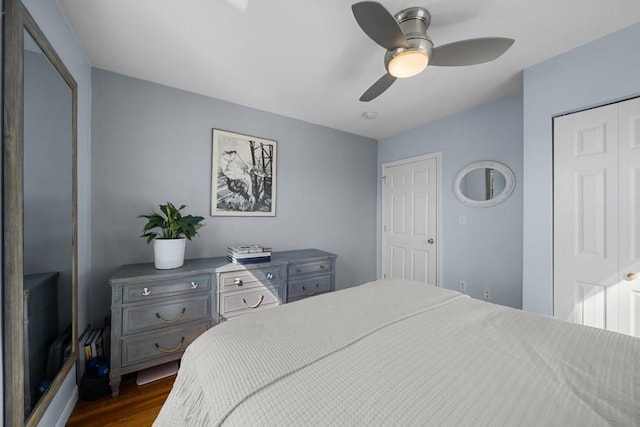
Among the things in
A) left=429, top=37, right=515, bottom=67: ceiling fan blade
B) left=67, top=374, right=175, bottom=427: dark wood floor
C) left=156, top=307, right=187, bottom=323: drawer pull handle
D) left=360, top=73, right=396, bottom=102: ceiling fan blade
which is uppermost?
left=429, top=37, right=515, bottom=67: ceiling fan blade

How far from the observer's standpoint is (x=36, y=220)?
3.61 feet

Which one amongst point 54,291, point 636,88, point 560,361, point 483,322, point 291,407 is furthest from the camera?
point 636,88

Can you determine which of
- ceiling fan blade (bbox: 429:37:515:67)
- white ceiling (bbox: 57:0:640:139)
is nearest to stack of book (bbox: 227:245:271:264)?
white ceiling (bbox: 57:0:640:139)

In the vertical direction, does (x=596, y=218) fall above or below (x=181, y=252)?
above

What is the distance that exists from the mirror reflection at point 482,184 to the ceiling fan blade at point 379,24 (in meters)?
1.89

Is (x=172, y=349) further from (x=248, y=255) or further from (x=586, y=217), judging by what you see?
(x=586, y=217)

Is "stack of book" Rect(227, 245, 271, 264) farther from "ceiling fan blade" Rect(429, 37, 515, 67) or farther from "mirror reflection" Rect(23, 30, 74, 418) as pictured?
"ceiling fan blade" Rect(429, 37, 515, 67)

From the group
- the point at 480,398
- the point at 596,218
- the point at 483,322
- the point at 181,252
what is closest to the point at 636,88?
the point at 596,218

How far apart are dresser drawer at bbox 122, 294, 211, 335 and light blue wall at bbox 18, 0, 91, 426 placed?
0.33m

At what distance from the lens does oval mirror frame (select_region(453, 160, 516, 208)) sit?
7.83ft

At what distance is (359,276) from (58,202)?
3.15 meters

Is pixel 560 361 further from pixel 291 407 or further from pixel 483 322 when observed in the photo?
pixel 291 407

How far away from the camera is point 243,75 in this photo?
2.01 m

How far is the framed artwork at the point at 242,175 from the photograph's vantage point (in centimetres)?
241
